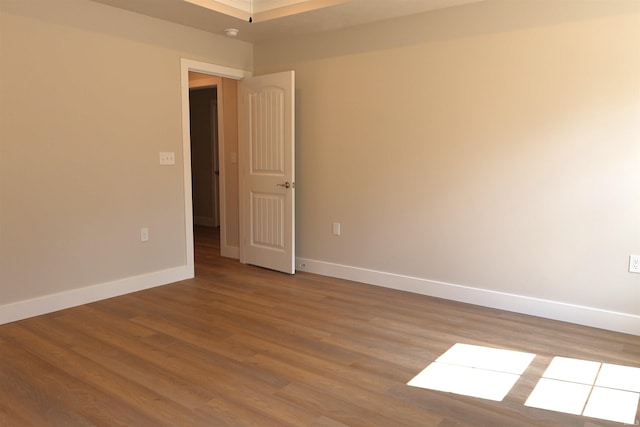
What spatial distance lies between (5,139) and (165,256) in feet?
5.47

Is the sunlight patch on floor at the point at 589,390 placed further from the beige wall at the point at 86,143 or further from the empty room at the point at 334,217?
the beige wall at the point at 86,143

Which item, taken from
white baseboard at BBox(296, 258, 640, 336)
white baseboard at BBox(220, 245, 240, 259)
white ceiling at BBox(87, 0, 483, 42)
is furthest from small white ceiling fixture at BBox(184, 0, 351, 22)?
white baseboard at BBox(220, 245, 240, 259)

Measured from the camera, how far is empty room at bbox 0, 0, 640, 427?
246 centimetres

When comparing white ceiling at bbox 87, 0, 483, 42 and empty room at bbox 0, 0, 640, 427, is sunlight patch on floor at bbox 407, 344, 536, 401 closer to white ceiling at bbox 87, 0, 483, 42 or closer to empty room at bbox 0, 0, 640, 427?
empty room at bbox 0, 0, 640, 427

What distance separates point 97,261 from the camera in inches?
151

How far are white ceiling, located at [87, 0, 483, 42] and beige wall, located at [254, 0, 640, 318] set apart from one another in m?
0.15

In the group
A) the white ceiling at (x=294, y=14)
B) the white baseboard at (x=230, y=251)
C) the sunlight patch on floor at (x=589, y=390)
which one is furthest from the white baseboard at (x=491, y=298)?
the white ceiling at (x=294, y=14)

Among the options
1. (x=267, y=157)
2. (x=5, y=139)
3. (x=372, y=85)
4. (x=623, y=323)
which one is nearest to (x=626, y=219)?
(x=623, y=323)

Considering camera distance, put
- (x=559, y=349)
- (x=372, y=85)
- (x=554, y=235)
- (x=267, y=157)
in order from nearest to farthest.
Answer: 1. (x=559, y=349)
2. (x=554, y=235)
3. (x=372, y=85)
4. (x=267, y=157)

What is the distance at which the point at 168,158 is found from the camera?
4309 mm

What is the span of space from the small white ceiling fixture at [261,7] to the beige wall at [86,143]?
1.96 feet

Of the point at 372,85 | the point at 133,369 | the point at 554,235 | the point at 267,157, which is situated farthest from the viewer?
the point at 267,157

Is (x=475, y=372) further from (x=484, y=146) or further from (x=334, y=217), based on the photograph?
(x=334, y=217)

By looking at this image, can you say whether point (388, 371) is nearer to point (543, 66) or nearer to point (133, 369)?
point (133, 369)
